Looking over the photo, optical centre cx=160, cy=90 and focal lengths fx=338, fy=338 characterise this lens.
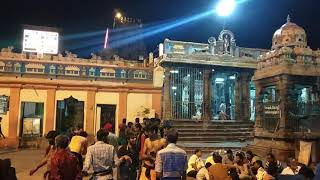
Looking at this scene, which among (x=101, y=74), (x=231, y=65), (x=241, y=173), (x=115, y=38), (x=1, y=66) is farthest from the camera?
(x=115, y=38)

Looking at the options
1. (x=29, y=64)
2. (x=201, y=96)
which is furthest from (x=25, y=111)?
(x=201, y=96)

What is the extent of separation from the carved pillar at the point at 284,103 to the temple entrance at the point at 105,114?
10.1m

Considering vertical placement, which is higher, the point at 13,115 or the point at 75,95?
the point at 75,95

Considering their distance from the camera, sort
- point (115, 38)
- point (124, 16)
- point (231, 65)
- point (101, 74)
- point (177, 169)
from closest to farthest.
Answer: point (177, 169)
point (101, 74)
point (231, 65)
point (115, 38)
point (124, 16)

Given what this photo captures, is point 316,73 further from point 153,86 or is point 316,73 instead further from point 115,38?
point 115,38

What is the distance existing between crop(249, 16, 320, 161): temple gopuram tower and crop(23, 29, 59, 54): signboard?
1286 centimetres

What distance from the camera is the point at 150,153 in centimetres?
794

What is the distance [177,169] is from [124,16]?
3008 centimetres

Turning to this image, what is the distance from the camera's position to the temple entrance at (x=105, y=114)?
67.1 ft

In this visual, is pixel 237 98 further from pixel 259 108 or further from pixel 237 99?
pixel 259 108

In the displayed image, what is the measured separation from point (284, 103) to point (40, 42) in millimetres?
15027

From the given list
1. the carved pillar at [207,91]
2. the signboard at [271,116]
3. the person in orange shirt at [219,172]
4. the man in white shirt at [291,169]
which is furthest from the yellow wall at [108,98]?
the person in orange shirt at [219,172]

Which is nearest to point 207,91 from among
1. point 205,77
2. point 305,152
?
point 205,77

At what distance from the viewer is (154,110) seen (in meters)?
21.2
